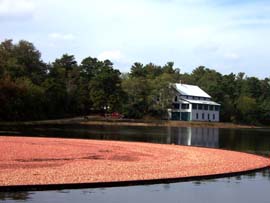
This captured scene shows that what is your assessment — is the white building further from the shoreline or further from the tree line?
the shoreline

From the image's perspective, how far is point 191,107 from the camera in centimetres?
12888

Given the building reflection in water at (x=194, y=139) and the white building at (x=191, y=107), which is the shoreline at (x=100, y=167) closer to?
the building reflection in water at (x=194, y=139)

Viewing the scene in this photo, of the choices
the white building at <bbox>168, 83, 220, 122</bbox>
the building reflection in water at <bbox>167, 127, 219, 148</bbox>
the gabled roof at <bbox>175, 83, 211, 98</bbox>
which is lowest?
the building reflection in water at <bbox>167, 127, 219, 148</bbox>

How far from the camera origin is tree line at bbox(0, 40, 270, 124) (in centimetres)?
9756

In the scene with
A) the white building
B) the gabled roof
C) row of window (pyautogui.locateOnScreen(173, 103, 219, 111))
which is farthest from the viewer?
the gabled roof

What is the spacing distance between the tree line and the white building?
15.9 feet

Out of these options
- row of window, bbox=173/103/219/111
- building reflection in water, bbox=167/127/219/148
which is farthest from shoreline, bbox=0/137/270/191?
row of window, bbox=173/103/219/111

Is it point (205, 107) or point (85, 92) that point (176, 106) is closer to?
point (205, 107)

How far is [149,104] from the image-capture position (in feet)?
401

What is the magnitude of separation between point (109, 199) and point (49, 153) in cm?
1359

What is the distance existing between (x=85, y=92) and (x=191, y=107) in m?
26.8

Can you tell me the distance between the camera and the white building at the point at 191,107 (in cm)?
12951

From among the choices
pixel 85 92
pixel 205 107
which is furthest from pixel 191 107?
pixel 85 92

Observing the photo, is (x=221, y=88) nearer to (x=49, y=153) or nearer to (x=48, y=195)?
(x=49, y=153)
